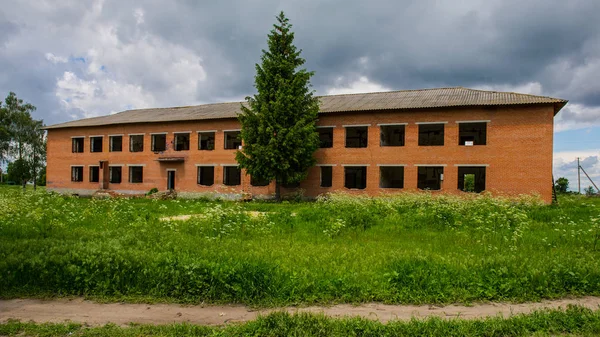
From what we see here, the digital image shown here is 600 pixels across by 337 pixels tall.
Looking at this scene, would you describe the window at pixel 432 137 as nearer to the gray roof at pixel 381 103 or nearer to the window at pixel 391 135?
the window at pixel 391 135

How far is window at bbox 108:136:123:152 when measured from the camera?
33125mm

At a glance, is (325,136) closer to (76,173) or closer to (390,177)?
(390,177)

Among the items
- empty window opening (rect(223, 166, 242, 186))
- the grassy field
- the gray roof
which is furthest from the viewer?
empty window opening (rect(223, 166, 242, 186))

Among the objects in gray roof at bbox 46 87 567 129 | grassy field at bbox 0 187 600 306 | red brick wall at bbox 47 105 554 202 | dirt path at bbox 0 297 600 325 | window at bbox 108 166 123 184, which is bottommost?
dirt path at bbox 0 297 600 325

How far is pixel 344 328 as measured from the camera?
427 cm

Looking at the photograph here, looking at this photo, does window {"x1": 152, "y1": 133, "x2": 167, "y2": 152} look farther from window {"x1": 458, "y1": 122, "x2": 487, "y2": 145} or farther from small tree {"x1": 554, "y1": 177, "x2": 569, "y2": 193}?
small tree {"x1": 554, "y1": 177, "x2": 569, "y2": 193}

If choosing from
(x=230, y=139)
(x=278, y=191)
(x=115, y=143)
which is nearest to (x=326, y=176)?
(x=278, y=191)

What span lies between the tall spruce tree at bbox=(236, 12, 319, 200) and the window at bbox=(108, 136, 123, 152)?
15064 millimetres

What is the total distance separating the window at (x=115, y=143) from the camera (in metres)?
33.1

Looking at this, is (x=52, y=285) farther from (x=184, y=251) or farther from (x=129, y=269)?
(x=184, y=251)

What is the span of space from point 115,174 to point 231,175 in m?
11.4

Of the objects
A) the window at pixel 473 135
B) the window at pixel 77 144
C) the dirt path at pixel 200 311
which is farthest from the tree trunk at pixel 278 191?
the window at pixel 77 144

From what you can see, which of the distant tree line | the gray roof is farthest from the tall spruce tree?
the distant tree line

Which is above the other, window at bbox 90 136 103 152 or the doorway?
window at bbox 90 136 103 152
